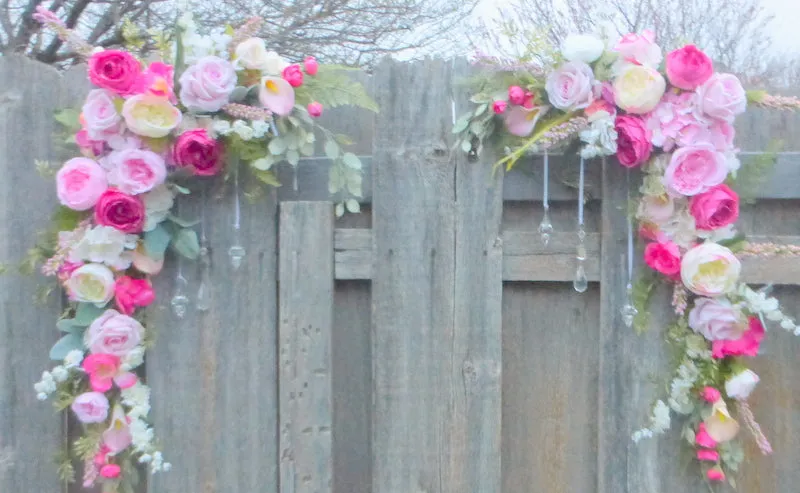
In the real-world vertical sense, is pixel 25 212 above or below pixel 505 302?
Result: above

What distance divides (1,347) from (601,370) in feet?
5.33

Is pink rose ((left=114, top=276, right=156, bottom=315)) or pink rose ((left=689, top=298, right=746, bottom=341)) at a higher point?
pink rose ((left=114, top=276, right=156, bottom=315))

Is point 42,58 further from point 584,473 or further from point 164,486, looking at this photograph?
point 584,473

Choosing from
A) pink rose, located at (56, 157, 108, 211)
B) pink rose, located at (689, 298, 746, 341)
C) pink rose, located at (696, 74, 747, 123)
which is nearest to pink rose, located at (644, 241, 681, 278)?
pink rose, located at (689, 298, 746, 341)

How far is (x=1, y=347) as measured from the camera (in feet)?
6.87

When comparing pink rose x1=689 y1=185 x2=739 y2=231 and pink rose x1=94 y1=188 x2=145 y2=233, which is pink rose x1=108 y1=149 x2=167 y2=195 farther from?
pink rose x1=689 y1=185 x2=739 y2=231

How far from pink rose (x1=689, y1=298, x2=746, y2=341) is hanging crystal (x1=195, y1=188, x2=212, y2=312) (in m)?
1.27

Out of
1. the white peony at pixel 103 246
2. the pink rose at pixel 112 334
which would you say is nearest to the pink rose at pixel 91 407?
Answer: the pink rose at pixel 112 334

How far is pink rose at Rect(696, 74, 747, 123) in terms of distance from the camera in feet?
6.18

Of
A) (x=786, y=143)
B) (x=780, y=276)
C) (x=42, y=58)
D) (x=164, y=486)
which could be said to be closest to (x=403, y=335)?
(x=164, y=486)

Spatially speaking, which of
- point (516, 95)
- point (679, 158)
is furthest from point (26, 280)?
point (679, 158)

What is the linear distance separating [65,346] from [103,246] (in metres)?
0.29

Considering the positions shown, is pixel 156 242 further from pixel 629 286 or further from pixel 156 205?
pixel 629 286

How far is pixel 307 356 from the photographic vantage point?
2.02 m
